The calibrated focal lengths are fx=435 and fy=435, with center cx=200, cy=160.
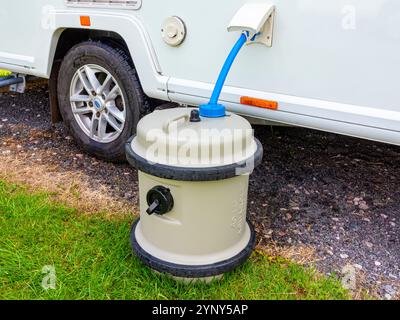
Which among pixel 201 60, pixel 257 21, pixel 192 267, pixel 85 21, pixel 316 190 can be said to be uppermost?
pixel 257 21

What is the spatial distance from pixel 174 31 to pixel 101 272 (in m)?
1.39

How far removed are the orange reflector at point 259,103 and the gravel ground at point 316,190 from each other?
73 cm

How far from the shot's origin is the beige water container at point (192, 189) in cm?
185

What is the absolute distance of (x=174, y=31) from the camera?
2.50 m

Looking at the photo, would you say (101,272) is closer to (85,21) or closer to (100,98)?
(100,98)

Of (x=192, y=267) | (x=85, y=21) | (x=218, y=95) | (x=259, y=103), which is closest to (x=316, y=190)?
(x=259, y=103)

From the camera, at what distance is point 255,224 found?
2609mm

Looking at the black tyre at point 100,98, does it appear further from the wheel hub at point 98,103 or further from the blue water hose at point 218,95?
the blue water hose at point 218,95

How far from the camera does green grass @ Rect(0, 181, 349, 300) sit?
2059 millimetres

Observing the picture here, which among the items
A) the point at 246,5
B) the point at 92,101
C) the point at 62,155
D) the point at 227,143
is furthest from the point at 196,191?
the point at 62,155

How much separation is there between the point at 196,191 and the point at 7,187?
165 cm

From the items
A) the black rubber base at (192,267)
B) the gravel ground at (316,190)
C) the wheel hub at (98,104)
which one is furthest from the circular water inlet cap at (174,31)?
the black rubber base at (192,267)
